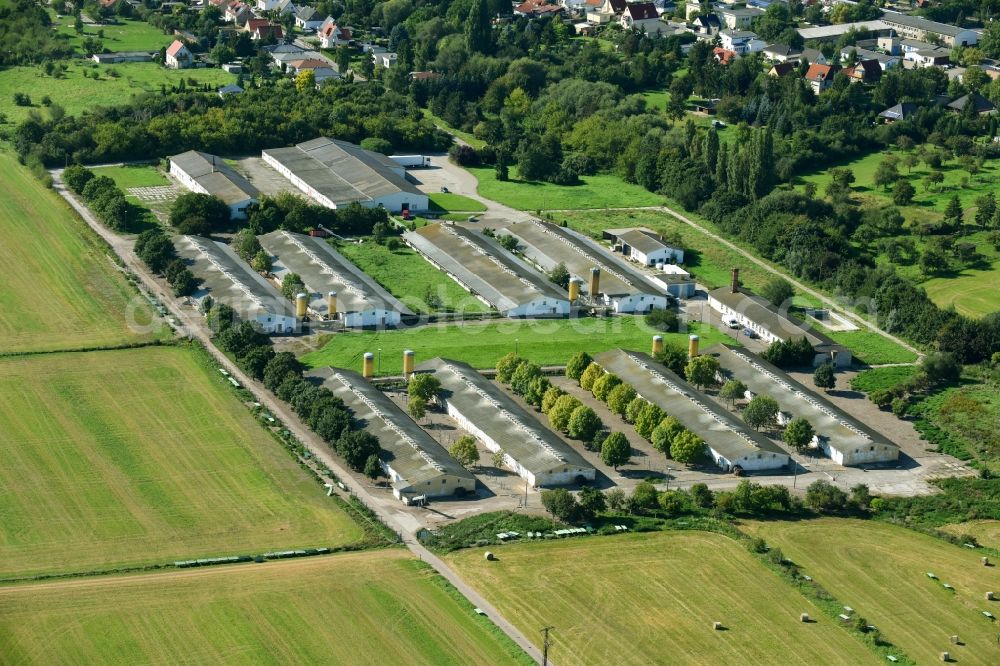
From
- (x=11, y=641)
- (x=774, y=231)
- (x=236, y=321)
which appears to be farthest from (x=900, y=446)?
(x=11, y=641)

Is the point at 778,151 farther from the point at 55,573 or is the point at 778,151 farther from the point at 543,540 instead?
the point at 55,573

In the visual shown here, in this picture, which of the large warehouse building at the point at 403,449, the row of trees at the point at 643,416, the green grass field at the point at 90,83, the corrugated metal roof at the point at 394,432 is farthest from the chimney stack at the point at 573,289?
the green grass field at the point at 90,83

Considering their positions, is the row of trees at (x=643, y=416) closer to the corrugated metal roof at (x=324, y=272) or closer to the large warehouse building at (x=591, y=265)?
the large warehouse building at (x=591, y=265)

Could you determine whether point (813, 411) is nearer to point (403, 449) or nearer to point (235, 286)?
point (403, 449)

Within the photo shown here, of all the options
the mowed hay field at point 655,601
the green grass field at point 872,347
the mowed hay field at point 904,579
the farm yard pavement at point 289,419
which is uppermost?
the green grass field at point 872,347

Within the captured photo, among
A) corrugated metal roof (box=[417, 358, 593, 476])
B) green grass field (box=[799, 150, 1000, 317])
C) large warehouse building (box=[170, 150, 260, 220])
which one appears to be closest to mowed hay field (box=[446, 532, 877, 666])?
corrugated metal roof (box=[417, 358, 593, 476])

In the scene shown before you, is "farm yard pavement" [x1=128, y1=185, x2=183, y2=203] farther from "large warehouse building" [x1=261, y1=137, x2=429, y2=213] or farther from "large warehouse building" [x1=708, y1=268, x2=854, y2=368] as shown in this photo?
"large warehouse building" [x1=708, y1=268, x2=854, y2=368]
